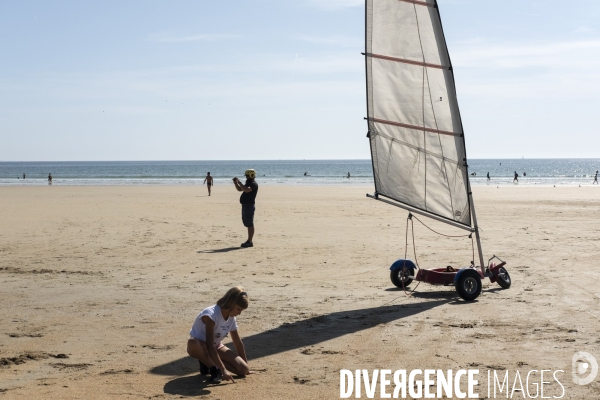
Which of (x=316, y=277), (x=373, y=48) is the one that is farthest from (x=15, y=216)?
(x=373, y=48)

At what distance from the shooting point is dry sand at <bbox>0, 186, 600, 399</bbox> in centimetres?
616

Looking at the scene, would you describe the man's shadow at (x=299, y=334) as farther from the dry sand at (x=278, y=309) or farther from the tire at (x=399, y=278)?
the tire at (x=399, y=278)

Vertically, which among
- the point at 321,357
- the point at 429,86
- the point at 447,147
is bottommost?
the point at 321,357

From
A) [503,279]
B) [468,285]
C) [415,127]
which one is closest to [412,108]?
[415,127]

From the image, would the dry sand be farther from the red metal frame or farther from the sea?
the sea

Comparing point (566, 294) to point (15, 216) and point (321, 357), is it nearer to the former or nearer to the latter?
point (321, 357)

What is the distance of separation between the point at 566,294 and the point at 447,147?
2.62m

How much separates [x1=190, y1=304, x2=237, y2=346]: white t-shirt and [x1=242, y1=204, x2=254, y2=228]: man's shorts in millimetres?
8615

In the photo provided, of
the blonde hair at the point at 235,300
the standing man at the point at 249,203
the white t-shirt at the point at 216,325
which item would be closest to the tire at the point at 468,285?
the white t-shirt at the point at 216,325

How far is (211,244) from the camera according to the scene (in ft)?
49.8

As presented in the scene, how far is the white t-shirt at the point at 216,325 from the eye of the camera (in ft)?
19.8

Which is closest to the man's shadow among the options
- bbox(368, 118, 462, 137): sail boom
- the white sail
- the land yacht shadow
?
the land yacht shadow

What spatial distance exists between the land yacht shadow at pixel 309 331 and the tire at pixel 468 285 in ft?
0.96

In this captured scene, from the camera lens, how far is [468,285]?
934cm
